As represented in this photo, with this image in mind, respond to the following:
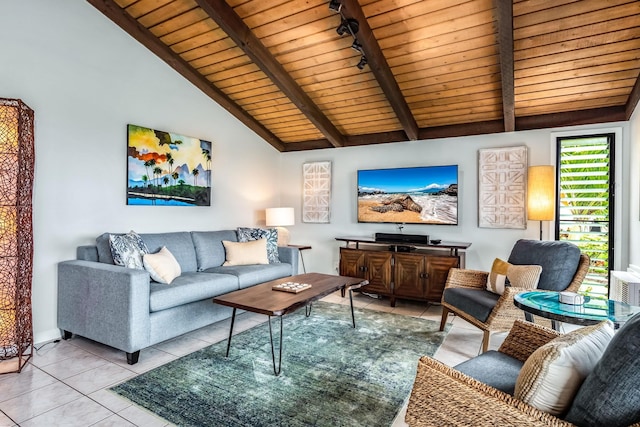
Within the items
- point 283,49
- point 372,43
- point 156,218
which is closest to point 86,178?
point 156,218

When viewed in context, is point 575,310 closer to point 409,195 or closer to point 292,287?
point 292,287

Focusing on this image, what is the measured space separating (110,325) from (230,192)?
2593 millimetres

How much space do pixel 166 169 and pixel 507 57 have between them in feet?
12.0

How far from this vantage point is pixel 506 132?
14.0 feet

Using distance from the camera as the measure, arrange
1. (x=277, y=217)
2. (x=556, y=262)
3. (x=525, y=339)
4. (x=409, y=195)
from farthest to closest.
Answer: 1. (x=277, y=217)
2. (x=409, y=195)
3. (x=556, y=262)
4. (x=525, y=339)

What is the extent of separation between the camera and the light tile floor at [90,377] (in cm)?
196

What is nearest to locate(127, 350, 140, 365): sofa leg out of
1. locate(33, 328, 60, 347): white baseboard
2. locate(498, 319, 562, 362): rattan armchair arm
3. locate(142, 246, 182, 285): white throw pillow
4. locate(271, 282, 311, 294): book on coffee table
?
locate(142, 246, 182, 285): white throw pillow

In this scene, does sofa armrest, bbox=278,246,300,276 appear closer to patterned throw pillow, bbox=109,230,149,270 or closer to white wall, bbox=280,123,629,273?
white wall, bbox=280,123,629,273

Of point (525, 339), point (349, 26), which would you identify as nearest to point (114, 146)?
point (349, 26)

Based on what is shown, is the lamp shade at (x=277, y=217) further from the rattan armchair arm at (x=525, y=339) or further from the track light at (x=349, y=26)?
the rattan armchair arm at (x=525, y=339)

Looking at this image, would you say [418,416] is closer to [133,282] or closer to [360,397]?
[360,397]

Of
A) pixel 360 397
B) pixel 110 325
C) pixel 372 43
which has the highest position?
pixel 372 43

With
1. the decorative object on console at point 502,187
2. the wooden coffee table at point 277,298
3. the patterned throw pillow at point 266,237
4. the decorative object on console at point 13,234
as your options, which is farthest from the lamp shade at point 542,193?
the decorative object on console at point 13,234

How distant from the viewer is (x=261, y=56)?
3.69 metres
